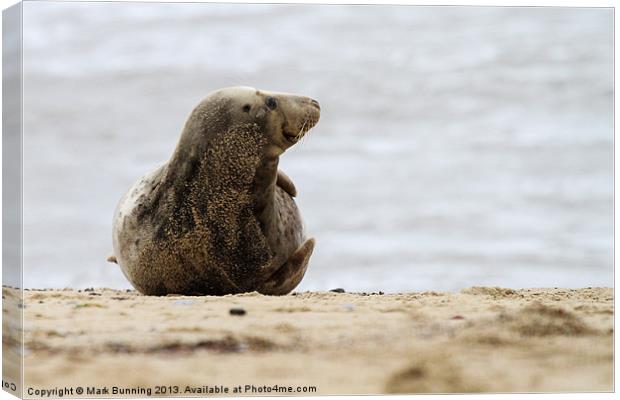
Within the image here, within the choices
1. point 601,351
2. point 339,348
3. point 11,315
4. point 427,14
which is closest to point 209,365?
point 339,348

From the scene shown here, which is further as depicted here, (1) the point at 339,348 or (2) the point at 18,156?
(2) the point at 18,156

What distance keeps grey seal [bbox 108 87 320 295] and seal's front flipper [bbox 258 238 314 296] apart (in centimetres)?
11

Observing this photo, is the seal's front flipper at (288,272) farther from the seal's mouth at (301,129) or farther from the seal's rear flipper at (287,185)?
the seal's mouth at (301,129)

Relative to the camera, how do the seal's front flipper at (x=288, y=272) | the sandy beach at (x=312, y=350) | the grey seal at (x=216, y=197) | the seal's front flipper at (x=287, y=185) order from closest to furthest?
the sandy beach at (x=312, y=350), the grey seal at (x=216, y=197), the seal's front flipper at (x=288, y=272), the seal's front flipper at (x=287, y=185)

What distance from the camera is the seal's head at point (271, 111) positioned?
6.04m

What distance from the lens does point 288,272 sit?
6422mm

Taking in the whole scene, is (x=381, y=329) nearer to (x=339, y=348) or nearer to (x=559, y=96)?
(x=339, y=348)

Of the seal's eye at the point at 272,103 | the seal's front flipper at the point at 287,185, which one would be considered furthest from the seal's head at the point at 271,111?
the seal's front flipper at the point at 287,185

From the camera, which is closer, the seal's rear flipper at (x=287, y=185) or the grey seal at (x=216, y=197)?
the grey seal at (x=216, y=197)

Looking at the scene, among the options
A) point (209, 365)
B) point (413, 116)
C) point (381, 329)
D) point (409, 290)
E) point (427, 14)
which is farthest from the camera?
point (409, 290)

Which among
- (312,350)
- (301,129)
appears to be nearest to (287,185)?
(301,129)

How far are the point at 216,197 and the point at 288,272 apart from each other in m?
0.71

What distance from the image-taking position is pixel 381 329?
15.2 feet

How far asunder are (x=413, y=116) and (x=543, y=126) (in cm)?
72
